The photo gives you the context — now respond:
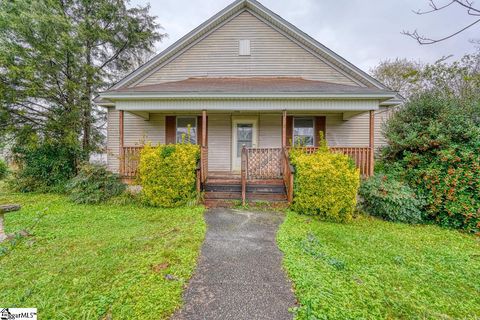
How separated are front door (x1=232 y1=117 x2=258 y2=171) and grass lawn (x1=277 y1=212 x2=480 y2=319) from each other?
445 cm

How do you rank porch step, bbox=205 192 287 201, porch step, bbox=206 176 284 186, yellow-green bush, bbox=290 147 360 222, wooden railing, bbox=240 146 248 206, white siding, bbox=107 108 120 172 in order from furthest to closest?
1. white siding, bbox=107 108 120 172
2. porch step, bbox=206 176 284 186
3. porch step, bbox=205 192 287 201
4. wooden railing, bbox=240 146 248 206
5. yellow-green bush, bbox=290 147 360 222

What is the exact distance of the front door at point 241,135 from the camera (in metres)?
9.02

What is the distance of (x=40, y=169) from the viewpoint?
8320mm

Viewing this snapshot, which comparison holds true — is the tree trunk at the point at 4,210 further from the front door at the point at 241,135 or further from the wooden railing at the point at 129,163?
the front door at the point at 241,135

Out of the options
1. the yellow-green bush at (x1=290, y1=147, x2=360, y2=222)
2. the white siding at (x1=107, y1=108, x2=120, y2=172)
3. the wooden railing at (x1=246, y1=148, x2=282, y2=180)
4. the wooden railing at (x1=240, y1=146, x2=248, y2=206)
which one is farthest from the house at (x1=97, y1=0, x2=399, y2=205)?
the yellow-green bush at (x1=290, y1=147, x2=360, y2=222)

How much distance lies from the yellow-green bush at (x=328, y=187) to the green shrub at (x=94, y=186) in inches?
231

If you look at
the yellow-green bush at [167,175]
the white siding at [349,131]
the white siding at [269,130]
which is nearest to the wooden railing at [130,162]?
the yellow-green bush at [167,175]

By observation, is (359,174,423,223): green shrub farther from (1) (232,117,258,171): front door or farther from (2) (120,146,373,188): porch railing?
(1) (232,117,258,171): front door

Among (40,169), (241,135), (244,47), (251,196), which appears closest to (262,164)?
(251,196)

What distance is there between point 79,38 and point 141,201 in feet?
26.8

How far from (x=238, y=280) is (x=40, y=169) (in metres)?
9.79

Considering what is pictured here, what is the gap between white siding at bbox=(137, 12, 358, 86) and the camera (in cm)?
904

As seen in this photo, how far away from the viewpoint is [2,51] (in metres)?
7.30

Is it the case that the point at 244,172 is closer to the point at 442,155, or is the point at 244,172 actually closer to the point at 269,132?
the point at 269,132
